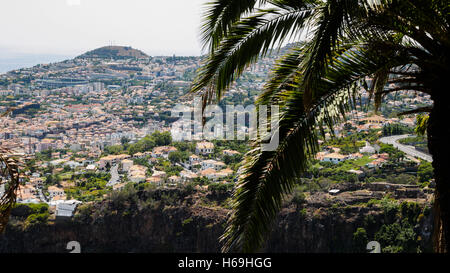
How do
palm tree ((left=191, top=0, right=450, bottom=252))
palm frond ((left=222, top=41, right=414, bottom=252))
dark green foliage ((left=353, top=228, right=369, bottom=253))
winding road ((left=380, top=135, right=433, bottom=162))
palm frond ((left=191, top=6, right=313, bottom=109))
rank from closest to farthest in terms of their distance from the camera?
palm tree ((left=191, top=0, right=450, bottom=252))
palm frond ((left=222, top=41, right=414, bottom=252))
palm frond ((left=191, top=6, right=313, bottom=109))
dark green foliage ((left=353, top=228, right=369, bottom=253))
winding road ((left=380, top=135, right=433, bottom=162))

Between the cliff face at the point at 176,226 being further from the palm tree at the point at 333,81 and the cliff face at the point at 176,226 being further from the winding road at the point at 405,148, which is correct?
the palm tree at the point at 333,81

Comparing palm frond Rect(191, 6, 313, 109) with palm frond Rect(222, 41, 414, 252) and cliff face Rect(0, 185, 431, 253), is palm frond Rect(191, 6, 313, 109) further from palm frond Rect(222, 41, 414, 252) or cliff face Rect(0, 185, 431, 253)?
cliff face Rect(0, 185, 431, 253)

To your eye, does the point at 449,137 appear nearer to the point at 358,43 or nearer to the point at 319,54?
the point at 358,43

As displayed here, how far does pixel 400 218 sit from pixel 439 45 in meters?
19.2

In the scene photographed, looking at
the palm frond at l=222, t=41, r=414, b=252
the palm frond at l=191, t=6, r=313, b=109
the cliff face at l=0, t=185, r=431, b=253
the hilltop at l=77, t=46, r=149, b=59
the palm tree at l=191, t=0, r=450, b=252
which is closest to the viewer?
the palm tree at l=191, t=0, r=450, b=252

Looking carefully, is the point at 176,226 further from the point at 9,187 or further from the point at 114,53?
the point at 114,53

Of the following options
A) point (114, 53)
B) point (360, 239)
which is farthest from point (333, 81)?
point (114, 53)

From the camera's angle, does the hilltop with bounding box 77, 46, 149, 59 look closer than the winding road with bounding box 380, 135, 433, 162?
No

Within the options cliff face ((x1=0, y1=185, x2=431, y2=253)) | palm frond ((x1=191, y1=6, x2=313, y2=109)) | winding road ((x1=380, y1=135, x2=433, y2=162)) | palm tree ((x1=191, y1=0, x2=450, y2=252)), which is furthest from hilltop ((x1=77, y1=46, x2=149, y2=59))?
palm tree ((x1=191, y1=0, x2=450, y2=252))

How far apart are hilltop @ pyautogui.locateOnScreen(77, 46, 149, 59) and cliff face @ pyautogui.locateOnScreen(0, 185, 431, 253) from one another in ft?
229

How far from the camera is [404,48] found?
236 cm

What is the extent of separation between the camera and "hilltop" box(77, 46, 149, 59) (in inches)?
3511

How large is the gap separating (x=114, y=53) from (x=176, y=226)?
76.2 meters

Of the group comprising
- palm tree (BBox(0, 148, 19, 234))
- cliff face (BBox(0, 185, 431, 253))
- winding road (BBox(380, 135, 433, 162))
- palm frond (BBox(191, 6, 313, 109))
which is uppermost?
palm frond (BBox(191, 6, 313, 109))
